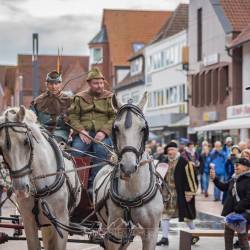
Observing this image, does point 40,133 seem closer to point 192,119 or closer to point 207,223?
point 207,223

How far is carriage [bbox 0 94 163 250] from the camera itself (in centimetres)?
823

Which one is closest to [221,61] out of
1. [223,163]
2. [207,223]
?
[223,163]

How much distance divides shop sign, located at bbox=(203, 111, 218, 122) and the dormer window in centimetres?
2267

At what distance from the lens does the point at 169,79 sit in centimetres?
6212

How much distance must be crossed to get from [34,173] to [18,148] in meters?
0.69

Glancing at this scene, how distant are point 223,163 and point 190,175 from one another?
32.7 feet

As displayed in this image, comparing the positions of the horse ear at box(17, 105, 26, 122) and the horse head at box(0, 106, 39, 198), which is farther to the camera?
the horse ear at box(17, 105, 26, 122)

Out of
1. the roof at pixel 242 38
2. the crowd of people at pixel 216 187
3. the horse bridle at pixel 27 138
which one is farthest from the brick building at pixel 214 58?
the horse bridle at pixel 27 138

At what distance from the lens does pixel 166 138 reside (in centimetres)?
6362

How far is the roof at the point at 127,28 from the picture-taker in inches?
3359

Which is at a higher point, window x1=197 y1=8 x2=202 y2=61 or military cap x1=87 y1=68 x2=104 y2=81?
window x1=197 y1=8 x2=202 y2=61

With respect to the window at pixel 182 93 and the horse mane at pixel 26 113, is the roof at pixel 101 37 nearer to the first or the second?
the window at pixel 182 93

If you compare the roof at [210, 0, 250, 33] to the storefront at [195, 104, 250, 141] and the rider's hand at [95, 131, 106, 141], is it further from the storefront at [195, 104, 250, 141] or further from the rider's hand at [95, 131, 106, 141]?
the rider's hand at [95, 131, 106, 141]

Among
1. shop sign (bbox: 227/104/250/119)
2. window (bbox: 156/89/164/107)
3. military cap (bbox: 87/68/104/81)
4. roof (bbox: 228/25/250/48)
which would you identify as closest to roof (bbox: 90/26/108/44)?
window (bbox: 156/89/164/107)
